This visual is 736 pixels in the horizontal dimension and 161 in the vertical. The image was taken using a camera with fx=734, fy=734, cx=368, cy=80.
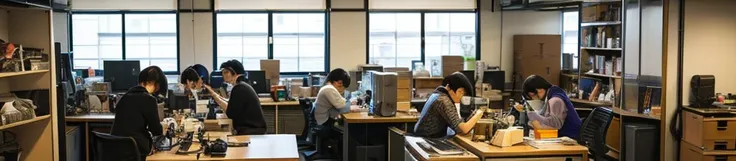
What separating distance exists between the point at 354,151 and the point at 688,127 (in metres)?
3.09

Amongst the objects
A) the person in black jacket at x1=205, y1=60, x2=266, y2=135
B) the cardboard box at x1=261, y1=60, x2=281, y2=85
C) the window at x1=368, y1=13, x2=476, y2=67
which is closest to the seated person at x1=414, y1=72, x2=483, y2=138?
the person in black jacket at x1=205, y1=60, x2=266, y2=135

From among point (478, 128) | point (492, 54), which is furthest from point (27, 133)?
point (492, 54)

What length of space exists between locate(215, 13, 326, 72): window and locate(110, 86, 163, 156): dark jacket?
5.86 meters

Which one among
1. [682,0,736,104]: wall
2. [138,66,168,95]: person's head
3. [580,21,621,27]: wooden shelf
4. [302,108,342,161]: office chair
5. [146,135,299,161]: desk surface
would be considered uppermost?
[580,21,621,27]: wooden shelf

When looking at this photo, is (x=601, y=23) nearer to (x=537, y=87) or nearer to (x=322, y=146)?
(x=537, y=87)

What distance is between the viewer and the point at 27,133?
6266 mm

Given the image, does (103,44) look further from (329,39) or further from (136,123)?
(136,123)

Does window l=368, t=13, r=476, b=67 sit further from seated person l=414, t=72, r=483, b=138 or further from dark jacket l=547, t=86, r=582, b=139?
seated person l=414, t=72, r=483, b=138

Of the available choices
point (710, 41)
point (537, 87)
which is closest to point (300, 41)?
point (537, 87)

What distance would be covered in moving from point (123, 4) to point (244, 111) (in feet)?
16.3

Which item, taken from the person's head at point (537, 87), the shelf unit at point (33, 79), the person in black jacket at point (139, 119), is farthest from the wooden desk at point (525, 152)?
the shelf unit at point (33, 79)

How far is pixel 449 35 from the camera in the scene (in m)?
11.2

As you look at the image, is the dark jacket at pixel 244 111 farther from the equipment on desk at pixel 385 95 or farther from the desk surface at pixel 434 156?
the desk surface at pixel 434 156

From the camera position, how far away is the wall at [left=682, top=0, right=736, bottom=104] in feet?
21.6
